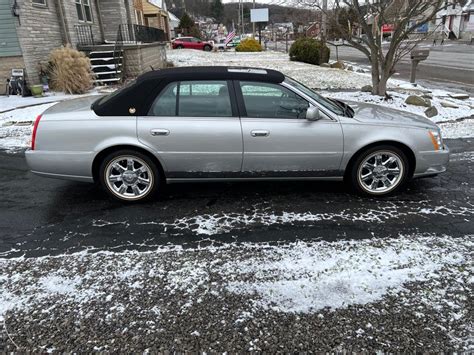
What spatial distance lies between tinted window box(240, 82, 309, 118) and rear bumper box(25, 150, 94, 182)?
72.6 inches

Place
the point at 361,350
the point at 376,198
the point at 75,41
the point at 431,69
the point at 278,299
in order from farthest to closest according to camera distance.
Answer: the point at 431,69, the point at 75,41, the point at 376,198, the point at 278,299, the point at 361,350

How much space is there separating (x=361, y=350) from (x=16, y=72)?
12.4m

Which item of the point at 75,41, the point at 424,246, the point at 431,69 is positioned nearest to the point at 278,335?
the point at 424,246

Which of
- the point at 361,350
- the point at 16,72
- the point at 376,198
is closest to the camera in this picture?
the point at 361,350

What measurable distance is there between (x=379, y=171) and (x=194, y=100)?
225 cm

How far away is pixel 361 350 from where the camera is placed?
7.67 feet

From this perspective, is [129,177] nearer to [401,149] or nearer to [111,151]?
[111,151]

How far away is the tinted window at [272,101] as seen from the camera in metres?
4.17

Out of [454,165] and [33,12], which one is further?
[33,12]

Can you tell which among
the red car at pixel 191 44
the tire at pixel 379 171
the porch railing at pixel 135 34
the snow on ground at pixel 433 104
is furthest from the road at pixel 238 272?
the red car at pixel 191 44

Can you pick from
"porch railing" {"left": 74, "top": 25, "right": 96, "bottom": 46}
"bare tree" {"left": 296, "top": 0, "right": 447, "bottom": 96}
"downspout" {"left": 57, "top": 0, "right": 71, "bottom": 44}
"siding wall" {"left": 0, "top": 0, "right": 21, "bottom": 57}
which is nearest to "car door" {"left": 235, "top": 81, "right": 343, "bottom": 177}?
"bare tree" {"left": 296, "top": 0, "right": 447, "bottom": 96}

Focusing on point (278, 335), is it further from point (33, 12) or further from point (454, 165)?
point (33, 12)

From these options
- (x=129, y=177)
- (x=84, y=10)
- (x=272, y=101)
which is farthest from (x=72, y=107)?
(x=84, y=10)

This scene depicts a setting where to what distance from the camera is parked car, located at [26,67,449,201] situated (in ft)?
13.4
